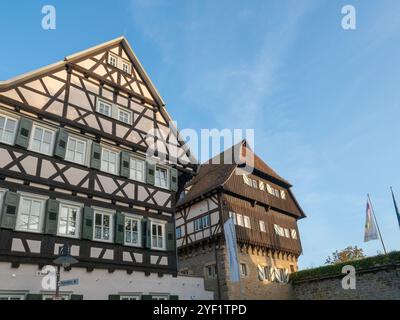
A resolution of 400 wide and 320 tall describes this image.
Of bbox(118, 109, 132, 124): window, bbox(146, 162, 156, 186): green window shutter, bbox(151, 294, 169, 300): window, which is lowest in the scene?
bbox(151, 294, 169, 300): window

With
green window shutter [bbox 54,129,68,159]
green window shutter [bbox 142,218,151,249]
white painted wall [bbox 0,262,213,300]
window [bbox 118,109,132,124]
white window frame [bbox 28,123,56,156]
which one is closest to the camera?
white painted wall [bbox 0,262,213,300]

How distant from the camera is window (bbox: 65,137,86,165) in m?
15.2

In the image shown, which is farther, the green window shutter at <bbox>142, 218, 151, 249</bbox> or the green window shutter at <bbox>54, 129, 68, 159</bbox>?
the green window shutter at <bbox>142, 218, 151, 249</bbox>

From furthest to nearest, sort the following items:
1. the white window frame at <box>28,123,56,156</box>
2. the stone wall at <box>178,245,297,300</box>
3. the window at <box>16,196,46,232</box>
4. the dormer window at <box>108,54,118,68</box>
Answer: the stone wall at <box>178,245,297,300</box> < the dormer window at <box>108,54,118,68</box> < the white window frame at <box>28,123,56,156</box> < the window at <box>16,196,46,232</box>

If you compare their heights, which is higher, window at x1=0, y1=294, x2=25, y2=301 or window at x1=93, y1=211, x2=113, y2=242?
window at x1=93, y1=211, x2=113, y2=242

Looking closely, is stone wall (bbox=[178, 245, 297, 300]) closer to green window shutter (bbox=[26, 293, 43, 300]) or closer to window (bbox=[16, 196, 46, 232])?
green window shutter (bbox=[26, 293, 43, 300])

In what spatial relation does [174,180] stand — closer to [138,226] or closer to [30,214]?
[138,226]

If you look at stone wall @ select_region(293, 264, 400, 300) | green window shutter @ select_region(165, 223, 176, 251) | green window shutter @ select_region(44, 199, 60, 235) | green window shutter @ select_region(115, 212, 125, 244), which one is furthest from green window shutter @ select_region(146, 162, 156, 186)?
stone wall @ select_region(293, 264, 400, 300)

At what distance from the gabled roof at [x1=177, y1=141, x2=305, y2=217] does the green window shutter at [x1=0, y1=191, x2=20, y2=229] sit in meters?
14.5

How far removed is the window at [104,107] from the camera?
1734cm

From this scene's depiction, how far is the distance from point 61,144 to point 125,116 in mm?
4351
